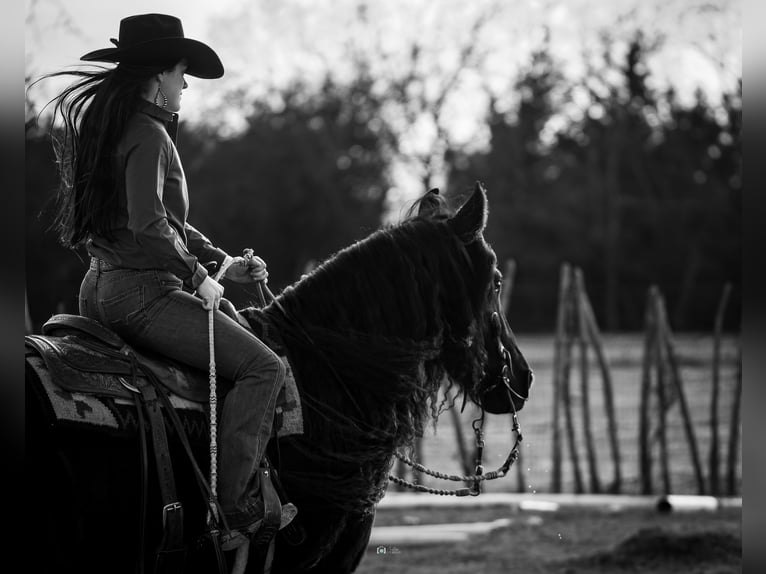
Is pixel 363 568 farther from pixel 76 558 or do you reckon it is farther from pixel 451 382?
pixel 76 558

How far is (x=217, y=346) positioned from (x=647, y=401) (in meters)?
8.43

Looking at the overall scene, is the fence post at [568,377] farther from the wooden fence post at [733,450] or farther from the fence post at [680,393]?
the wooden fence post at [733,450]

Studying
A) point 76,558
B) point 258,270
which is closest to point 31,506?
point 76,558

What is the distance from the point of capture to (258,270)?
11.8ft

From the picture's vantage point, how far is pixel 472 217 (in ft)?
11.4

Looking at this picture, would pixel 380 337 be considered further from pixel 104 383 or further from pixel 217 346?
pixel 104 383

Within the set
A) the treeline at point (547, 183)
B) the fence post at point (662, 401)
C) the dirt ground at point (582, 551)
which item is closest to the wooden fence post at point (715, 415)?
the fence post at point (662, 401)

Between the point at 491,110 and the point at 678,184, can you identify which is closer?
the point at 491,110

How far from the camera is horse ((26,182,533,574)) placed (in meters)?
3.23

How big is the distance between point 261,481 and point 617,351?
13.1 metres

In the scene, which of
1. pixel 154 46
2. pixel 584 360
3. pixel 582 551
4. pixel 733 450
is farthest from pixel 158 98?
pixel 733 450

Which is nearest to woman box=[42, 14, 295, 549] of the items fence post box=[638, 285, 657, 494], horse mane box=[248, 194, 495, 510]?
horse mane box=[248, 194, 495, 510]

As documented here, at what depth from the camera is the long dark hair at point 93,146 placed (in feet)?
9.79

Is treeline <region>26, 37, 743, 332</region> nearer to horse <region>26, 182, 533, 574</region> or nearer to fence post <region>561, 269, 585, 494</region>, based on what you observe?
fence post <region>561, 269, 585, 494</region>
